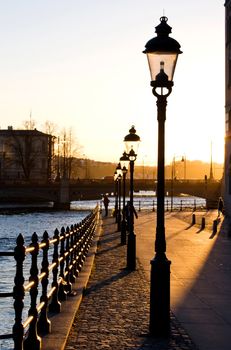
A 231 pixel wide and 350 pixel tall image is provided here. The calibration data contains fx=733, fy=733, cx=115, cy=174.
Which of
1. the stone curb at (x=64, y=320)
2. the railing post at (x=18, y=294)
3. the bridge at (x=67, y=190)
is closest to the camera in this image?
the railing post at (x=18, y=294)

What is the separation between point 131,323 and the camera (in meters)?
10.9

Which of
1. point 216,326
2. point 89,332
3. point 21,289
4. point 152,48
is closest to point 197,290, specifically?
point 216,326

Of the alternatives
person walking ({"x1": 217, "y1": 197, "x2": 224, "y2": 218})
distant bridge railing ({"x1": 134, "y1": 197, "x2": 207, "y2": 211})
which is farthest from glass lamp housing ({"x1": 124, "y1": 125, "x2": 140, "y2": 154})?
distant bridge railing ({"x1": 134, "y1": 197, "x2": 207, "y2": 211})

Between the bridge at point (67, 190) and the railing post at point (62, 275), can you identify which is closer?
the railing post at point (62, 275)

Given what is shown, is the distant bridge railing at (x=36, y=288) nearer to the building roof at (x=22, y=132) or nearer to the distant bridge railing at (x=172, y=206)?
the distant bridge railing at (x=172, y=206)

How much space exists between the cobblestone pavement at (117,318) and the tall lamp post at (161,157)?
0.90 feet

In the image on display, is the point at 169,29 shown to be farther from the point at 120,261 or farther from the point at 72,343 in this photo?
the point at 120,261

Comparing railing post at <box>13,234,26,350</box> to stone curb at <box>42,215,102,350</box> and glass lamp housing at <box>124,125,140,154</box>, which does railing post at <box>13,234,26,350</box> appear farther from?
glass lamp housing at <box>124,125,140,154</box>

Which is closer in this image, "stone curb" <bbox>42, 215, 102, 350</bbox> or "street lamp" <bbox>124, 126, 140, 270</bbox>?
"stone curb" <bbox>42, 215, 102, 350</bbox>

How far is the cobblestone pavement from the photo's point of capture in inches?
367

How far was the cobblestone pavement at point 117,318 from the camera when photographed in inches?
367

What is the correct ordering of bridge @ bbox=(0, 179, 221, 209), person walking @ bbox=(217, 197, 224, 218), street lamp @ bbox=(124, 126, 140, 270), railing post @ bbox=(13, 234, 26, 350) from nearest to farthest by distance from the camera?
1. railing post @ bbox=(13, 234, 26, 350)
2. street lamp @ bbox=(124, 126, 140, 270)
3. person walking @ bbox=(217, 197, 224, 218)
4. bridge @ bbox=(0, 179, 221, 209)

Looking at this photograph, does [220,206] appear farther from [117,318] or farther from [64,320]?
[64,320]

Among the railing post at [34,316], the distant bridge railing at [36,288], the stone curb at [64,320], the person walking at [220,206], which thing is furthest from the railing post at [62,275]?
the person walking at [220,206]
